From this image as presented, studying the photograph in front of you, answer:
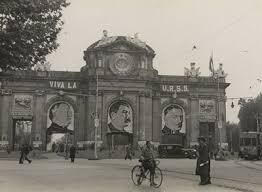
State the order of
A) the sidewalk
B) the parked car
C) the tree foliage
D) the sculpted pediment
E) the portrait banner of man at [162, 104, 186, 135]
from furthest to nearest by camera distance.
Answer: the tree foliage → the portrait banner of man at [162, 104, 186, 135] → the sculpted pediment → the parked car → the sidewalk

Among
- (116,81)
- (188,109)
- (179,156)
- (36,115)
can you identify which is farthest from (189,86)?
(36,115)

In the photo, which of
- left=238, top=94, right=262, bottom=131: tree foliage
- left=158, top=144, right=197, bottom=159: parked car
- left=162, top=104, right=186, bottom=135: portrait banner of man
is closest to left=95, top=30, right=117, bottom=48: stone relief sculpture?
left=162, top=104, right=186, bottom=135: portrait banner of man

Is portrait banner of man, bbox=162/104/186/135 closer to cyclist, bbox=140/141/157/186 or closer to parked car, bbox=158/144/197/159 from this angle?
parked car, bbox=158/144/197/159

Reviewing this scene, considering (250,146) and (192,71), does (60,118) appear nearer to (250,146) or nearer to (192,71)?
(192,71)

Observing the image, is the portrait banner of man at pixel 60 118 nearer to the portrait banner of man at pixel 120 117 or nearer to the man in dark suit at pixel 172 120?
the portrait banner of man at pixel 120 117

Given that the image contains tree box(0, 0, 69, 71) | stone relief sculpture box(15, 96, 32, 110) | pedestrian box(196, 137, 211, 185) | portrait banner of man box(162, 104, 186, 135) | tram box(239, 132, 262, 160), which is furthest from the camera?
portrait banner of man box(162, 104, 186, 135)

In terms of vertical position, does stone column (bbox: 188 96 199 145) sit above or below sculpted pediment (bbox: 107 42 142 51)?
below

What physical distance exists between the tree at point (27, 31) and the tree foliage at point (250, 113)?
253ft

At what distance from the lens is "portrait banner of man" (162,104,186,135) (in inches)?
2928

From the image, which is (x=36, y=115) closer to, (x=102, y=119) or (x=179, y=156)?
(x=102, y=119)

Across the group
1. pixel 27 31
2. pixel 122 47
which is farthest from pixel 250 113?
pixel 27 31

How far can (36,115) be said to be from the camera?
234 ft

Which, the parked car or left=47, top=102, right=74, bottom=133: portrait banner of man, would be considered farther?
left=47, top=102, right=74, bottom=133: portrait banner of man

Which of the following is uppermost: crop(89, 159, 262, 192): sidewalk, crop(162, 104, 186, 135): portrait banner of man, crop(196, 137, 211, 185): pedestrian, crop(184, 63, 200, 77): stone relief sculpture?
crop(184, 63, 200, 77): stone relief sculpture
